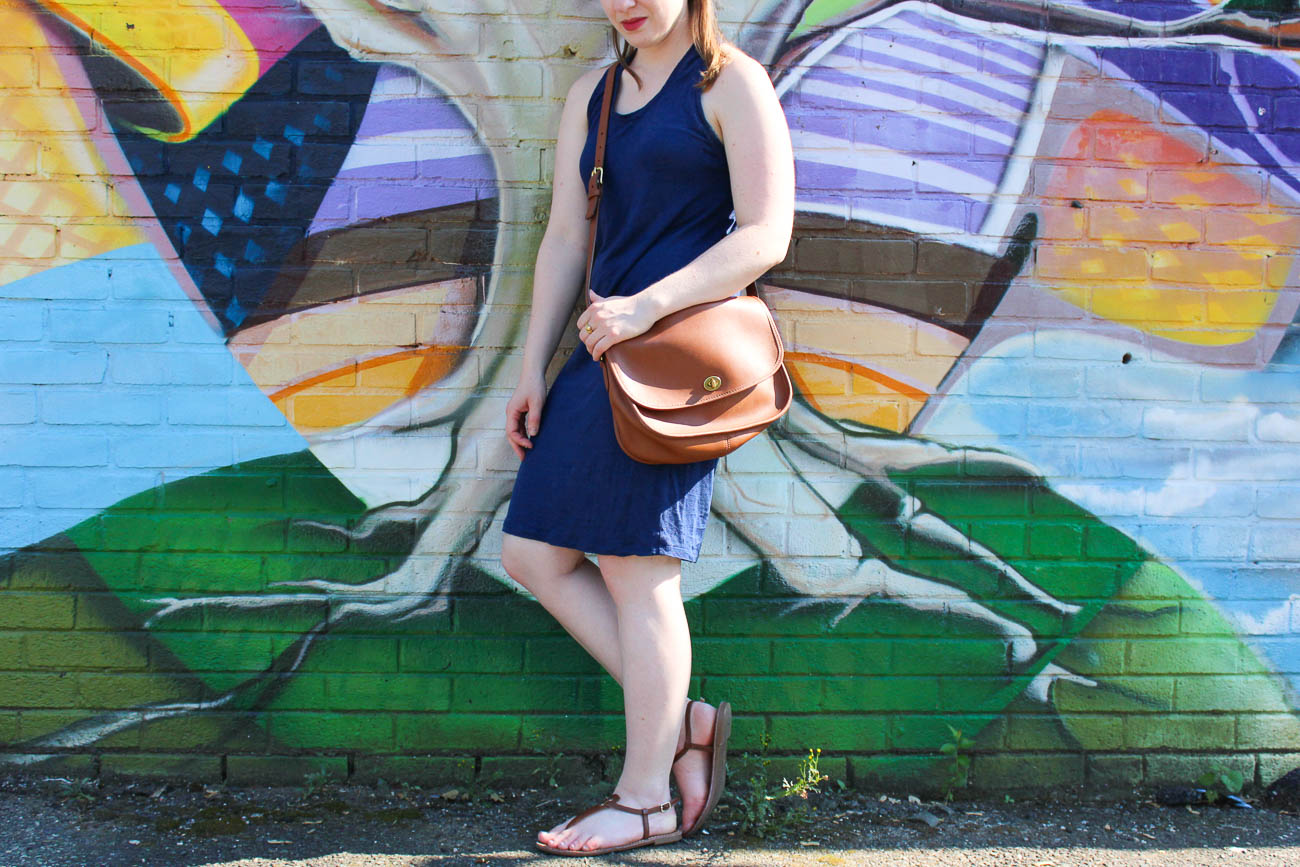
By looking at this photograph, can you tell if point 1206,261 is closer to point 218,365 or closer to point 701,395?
point 701,395

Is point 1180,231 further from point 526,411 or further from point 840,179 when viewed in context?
point 526,411

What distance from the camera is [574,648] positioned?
270 centimetres

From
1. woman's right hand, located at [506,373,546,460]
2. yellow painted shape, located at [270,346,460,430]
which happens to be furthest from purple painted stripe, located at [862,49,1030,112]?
yellow painted shape, located at [270,346,460,430]

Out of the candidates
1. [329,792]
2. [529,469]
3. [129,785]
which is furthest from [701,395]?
[129,785]

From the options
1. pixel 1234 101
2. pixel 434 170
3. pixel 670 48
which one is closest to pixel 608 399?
pixel 670 48

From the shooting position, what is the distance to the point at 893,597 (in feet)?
8.91

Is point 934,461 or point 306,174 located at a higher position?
point 306,174

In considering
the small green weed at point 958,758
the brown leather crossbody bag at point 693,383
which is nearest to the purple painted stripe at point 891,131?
the brown leather crossbody bag at point 693,383

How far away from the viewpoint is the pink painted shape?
258 cm

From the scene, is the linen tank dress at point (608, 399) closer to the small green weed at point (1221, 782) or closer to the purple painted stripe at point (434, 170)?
the purple painted stripe at point (434, 170)

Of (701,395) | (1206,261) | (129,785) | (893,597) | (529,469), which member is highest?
(1206,261)

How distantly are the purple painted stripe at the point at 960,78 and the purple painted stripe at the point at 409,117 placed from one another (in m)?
1.06

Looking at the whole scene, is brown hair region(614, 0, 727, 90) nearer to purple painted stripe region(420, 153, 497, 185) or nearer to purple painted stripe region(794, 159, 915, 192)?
purple painted stripe region(794, 159, 915, 192)

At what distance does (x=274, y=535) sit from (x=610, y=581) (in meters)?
0.98
